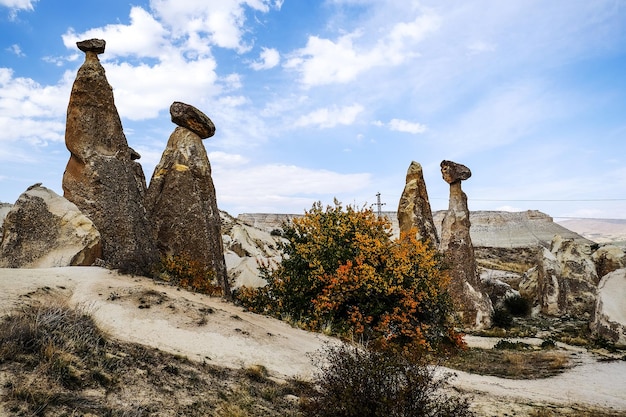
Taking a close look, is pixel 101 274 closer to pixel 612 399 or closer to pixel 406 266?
pixel 406 266

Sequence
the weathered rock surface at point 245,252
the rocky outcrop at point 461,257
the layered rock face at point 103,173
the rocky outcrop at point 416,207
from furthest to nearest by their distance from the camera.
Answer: the rocky outcrop at point 416,207 < the rocky outcrop at point 461,257 < the weathered rock surface at point 245,252 < the layered rock face at point 103,173

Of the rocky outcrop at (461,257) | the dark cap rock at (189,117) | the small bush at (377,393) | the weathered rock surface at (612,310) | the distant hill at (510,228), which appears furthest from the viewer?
the distant hill at (510,228)

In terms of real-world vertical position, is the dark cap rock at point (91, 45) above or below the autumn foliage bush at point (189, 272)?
above

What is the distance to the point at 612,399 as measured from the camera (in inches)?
266

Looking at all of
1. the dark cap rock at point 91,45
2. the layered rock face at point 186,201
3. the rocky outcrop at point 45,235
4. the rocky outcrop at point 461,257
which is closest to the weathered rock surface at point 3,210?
the rocky outcrop at point 45,235

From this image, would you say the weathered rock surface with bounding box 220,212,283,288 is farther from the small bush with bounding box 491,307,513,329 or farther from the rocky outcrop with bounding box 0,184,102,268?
the small bush with bounding box 491,307,513,329

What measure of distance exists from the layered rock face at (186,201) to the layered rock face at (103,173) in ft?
1.98

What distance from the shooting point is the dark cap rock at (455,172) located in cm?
1927

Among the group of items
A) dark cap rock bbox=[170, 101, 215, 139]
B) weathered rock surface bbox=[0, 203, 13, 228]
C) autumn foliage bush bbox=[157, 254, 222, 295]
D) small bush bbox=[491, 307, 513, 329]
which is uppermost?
dark cap rock bbox=[170, 101, 215, 139]

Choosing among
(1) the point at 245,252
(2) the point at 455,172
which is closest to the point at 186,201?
(1) the point at 245,252

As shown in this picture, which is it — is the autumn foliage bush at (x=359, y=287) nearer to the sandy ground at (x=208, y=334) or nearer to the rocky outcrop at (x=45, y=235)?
the sandy ground at (x=208, y=334)

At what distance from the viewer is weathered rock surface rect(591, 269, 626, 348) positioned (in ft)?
43.0

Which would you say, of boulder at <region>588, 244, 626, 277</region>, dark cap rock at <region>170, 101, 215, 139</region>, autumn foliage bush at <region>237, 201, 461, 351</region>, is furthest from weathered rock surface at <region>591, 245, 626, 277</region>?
dark cap rock at <region>170, 101, 215, 139</region>

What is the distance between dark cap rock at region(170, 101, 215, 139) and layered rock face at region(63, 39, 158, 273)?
160cm
